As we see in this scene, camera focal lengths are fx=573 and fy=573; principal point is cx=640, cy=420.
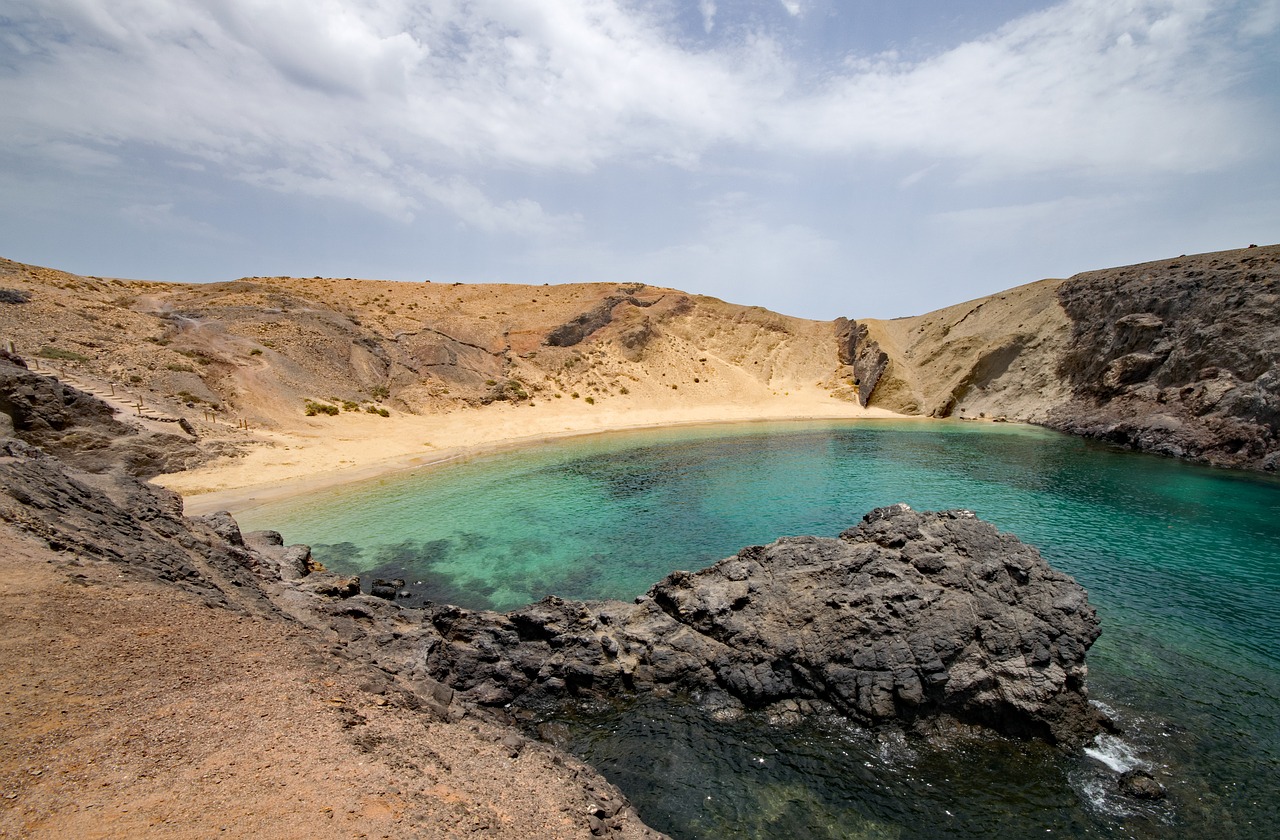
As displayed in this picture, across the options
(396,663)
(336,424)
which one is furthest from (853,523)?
(336,424)

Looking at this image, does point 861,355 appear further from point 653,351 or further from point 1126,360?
point 1126,360

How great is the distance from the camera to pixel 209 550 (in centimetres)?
1286

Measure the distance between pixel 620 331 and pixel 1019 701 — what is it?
57.3m

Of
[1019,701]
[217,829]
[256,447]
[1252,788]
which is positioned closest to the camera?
[217,829]

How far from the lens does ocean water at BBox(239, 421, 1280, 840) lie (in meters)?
8.88

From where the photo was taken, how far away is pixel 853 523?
21.4m

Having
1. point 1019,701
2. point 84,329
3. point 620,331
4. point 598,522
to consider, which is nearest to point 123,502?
point 598,522

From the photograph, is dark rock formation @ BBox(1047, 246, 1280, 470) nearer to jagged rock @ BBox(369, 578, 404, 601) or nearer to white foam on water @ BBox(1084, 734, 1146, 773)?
white foam on water @ BBox(1084, 734, 1146, 773)

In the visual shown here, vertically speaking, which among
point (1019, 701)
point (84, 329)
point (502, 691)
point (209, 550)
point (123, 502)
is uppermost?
point (84, 329)

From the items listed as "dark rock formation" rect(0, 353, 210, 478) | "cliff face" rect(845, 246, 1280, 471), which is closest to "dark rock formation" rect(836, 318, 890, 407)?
"cliff face" rect(845, 246, 1280, 471)

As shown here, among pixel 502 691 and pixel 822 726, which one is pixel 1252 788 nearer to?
pixel 822 726

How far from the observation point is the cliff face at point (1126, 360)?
109 ft

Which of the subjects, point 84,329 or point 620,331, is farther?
point 620,331

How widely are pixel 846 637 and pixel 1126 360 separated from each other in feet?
143
